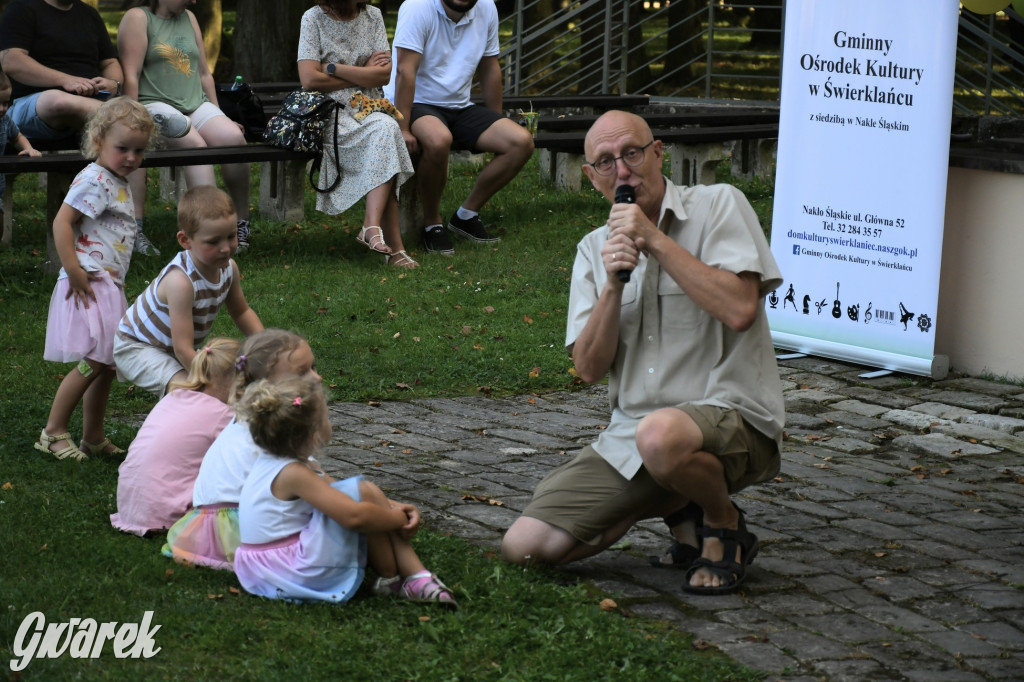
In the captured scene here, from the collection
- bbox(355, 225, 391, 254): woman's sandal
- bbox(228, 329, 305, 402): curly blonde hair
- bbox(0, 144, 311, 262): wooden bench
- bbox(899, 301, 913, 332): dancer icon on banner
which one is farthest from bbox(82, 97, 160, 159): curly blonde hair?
bbox(899, 301, 913, 332): dancer icon on banner

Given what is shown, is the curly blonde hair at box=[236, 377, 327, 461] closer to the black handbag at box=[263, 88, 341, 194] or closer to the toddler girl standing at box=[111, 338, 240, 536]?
the toddler girl standing at box=[111, 338, 240, 536]

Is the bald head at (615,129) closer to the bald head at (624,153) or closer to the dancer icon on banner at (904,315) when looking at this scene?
the bald head at (624,153)


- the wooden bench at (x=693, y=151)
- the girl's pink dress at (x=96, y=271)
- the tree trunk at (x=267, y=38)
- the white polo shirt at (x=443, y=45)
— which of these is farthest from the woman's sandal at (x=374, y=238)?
the tree trunk at (x=267, y=38)

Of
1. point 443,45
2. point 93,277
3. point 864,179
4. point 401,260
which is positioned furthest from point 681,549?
point 443,45

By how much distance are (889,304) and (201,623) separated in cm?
462

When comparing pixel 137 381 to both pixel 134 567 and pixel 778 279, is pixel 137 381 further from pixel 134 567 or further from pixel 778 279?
pixel 778 279

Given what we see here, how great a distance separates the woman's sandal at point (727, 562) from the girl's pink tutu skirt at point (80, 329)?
8.47ft

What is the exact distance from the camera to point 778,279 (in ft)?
13.6

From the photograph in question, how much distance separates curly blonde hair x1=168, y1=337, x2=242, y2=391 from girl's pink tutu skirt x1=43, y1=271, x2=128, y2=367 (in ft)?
2.81

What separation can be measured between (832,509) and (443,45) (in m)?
5.49

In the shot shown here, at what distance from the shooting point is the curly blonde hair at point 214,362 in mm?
4660

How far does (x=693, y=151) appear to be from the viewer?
1121 cm

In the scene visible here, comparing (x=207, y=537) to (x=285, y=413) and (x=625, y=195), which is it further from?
(x=625, y=195)

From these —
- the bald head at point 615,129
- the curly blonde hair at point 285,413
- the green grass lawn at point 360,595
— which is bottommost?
the green grass lawn at point 360,595
